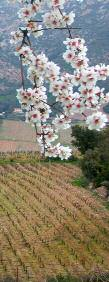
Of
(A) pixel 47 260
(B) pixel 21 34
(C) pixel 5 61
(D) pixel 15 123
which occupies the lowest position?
(A) pixel 47 260

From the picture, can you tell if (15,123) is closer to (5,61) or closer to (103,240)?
(5,61)

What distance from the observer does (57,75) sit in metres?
4.50

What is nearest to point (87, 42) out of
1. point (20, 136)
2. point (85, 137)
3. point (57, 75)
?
point (20, 136)

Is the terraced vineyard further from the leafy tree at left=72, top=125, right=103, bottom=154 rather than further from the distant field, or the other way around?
the distant field

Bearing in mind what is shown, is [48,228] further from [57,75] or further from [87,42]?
[87,42]

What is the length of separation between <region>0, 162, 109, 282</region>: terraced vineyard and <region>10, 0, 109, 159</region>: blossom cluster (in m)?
8.13

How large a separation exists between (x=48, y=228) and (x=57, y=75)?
13914 millimetres

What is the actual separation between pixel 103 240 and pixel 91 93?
42.3 ft

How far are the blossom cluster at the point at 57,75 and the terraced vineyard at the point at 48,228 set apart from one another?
26.7ft

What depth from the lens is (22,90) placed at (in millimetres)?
4281

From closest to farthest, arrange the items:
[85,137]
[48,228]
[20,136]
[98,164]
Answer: [48,228] → [98,164] → [85,137] → [20,136]

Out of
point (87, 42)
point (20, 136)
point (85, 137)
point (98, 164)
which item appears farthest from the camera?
point (87, 42)

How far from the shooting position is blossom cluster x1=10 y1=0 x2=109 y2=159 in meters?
4.11

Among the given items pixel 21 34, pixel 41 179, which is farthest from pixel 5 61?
pixel 21 34
